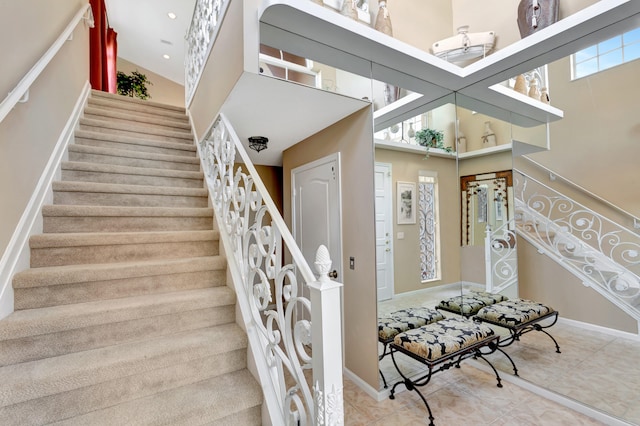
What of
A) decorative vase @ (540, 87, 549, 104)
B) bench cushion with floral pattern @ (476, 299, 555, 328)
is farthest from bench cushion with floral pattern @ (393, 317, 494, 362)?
decorative vase @ (540, 87, 549, 104)

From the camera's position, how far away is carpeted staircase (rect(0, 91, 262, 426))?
1.24m

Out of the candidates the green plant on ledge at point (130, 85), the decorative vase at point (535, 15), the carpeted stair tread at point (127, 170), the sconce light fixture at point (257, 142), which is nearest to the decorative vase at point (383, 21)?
the decorative vase at point (535, 15)

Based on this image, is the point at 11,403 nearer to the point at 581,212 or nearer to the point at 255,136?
the point at 255,136

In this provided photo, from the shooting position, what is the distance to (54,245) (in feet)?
5.73

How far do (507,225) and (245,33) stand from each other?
2456mm

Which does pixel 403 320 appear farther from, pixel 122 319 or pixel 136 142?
pixel 136 142

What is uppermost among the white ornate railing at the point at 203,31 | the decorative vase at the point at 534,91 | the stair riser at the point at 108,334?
the white ornate railing at the point at 203,31

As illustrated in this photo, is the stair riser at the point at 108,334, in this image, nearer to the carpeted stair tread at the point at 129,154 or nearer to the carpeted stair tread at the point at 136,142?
the carpeted stair tread at the point at 129,154

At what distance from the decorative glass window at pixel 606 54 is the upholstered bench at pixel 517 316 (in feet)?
5.56

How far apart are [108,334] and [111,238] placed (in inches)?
26.5

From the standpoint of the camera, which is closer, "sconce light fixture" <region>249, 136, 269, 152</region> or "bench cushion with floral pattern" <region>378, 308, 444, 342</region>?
"bench cushion with floral pattern" <region>378, 308, 444, 342</region>

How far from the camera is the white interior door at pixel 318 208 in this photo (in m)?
2.57

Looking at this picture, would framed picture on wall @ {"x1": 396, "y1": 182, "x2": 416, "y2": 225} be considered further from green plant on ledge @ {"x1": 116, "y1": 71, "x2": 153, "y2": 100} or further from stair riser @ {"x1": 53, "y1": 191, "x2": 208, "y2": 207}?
green plant on ledge @ {"x1": 116, "y1": 71, "x2": 153, "y2": 100}

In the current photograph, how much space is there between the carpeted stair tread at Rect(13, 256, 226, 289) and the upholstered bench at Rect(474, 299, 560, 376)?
224 centimetres
